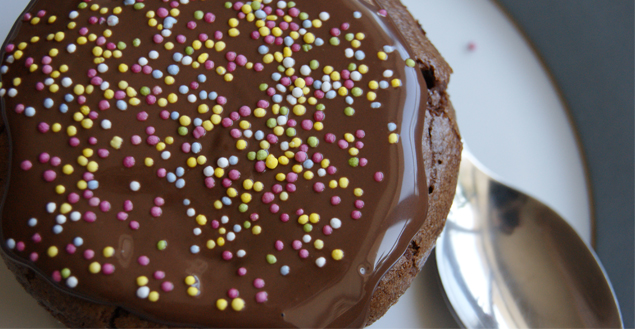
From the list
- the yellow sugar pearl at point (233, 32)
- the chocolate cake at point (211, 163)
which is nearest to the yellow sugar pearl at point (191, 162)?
the chocolate cake at point (211, 163)

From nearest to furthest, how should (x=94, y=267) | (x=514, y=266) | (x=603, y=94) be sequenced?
(x=94, y=267)
(x=514, y=266)
(x=603, y=94)

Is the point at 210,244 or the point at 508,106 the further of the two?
the point at 508,106

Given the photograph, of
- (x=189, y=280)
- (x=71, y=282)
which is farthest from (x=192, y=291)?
(x=71, y=282)

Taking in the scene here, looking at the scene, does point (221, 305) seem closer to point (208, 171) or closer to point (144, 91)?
point (208, 171)

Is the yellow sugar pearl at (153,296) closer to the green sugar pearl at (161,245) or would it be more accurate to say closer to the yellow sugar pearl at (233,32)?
the green sugar pearl at (161,245)

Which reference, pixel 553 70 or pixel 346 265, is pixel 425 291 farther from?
pixel 553 70

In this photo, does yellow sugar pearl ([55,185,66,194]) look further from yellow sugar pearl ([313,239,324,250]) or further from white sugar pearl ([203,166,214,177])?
yellow sugar pearl ([313,239,324,250])

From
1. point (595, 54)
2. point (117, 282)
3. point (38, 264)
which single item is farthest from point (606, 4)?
point (38, 264)
